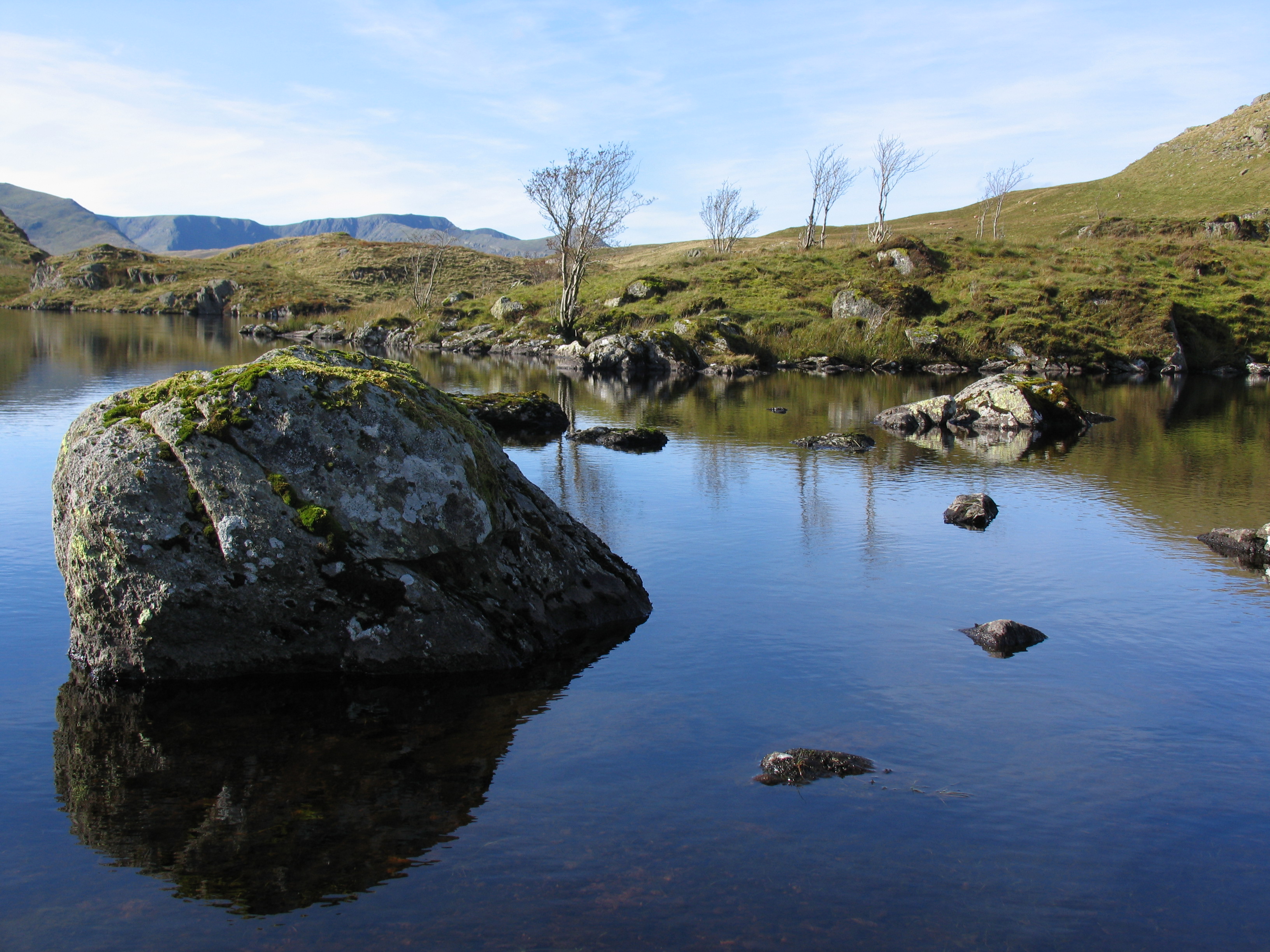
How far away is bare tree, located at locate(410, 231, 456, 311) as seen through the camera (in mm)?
111181

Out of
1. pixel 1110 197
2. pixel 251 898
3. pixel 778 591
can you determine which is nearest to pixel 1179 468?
pixel 778 591

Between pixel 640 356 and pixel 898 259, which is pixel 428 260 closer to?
pixel 898 259

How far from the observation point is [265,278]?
125188 millimetres

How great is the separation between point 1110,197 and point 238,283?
143147 mm

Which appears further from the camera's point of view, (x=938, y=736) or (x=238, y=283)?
(x=238, y=283)

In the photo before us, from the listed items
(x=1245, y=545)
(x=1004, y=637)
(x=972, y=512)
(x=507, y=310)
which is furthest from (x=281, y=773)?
(x=507, y=310)

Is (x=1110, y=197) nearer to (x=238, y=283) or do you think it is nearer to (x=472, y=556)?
(x=238, y=283)

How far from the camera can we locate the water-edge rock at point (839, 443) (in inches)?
1031

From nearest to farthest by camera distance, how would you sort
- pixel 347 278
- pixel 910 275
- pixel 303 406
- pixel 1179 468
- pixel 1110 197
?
pixel 303 406 < pixel 1179 468 < pixel 910 275 < pixel 347 278 < pixel 1110 197

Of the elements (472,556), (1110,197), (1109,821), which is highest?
(1110,197)

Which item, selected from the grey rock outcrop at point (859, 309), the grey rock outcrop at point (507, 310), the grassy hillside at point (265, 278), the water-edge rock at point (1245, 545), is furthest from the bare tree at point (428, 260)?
the water-edge rock at point (1245, 545)

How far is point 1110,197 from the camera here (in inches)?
Result: 5674

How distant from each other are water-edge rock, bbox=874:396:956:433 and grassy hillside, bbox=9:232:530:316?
7099 centimetres

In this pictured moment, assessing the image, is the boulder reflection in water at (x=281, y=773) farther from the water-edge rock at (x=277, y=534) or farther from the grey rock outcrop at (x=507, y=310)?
the grey rock outcrop at (x=507, y=310)
